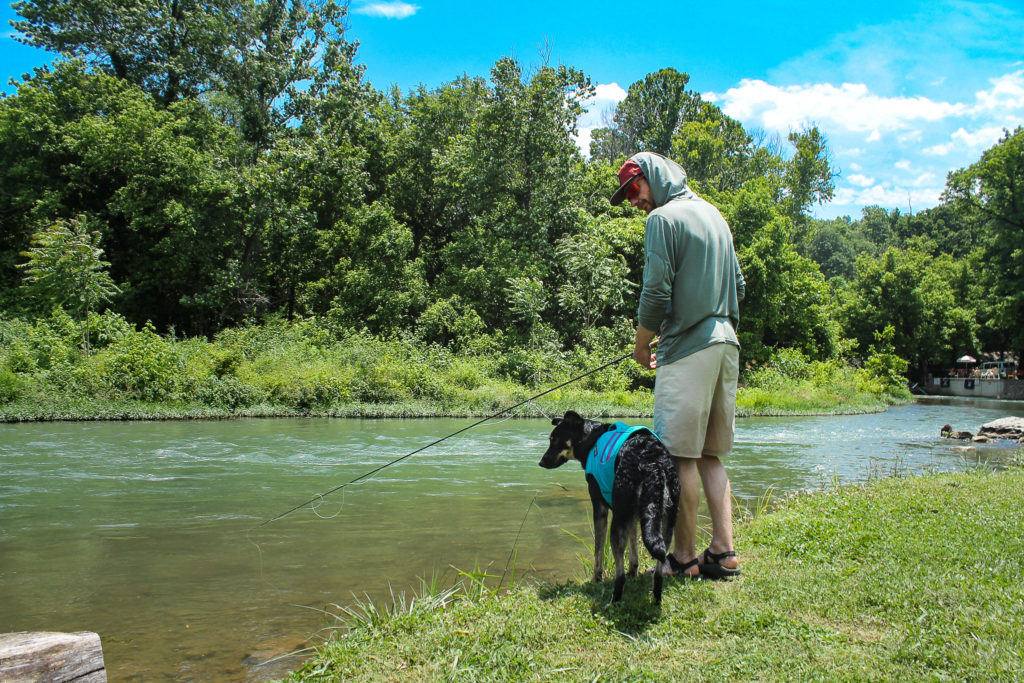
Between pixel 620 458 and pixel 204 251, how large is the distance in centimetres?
2491

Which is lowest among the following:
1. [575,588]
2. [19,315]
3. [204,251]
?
[575,588]

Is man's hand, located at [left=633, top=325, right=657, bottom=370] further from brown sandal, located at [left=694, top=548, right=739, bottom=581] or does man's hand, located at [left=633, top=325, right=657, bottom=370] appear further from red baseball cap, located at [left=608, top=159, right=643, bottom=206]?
brown sandal, located at [left=694, top=548, right=739, bottom=581]

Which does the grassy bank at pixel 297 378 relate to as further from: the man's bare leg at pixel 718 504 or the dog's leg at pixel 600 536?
the dog's leg at pixel 600 536

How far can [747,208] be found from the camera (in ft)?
94.0

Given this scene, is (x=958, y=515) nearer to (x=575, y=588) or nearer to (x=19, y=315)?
(x=575, y=588)

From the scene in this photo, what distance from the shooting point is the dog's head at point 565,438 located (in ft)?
12.7

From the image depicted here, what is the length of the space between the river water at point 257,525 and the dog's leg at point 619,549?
33.1 inches

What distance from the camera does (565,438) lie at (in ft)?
12.9

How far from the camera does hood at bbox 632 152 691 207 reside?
149 inches

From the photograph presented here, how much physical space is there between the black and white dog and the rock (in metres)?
12.9

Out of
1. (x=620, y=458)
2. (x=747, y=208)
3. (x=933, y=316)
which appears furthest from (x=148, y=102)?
(x=933, y=316)

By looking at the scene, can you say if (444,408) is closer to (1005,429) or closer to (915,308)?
(1005,429)

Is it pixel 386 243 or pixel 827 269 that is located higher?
pixel 827 269

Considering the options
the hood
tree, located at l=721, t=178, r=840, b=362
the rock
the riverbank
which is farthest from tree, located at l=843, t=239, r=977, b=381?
the hood
